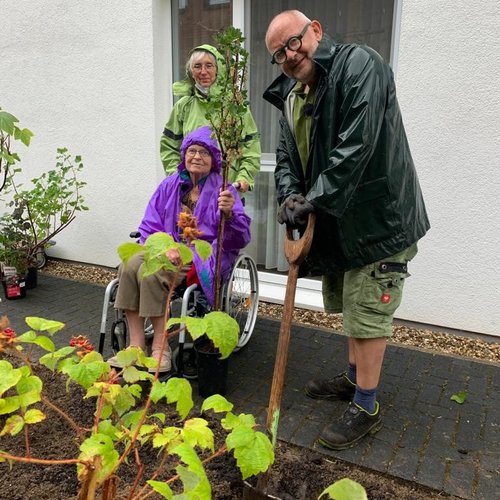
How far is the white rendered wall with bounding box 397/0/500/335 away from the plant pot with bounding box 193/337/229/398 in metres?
1.91

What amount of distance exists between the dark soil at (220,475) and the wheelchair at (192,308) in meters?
0.58

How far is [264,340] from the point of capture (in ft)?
12.4

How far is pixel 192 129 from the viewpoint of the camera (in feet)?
11.8

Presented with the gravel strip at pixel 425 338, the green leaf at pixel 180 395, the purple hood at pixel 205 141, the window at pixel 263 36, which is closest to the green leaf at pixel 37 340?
the green leaf at pixel 180 395

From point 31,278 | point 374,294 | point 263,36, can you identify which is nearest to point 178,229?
point 374,294

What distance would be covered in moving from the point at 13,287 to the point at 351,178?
3.81m

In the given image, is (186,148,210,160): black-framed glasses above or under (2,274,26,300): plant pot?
above

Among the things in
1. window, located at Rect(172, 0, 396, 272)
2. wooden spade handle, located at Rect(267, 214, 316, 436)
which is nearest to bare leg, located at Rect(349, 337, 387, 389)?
wooden spade handle, located at Rect(267, 214, 316, 436)

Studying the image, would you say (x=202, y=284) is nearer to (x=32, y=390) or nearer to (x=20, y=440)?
(x=20, y=440)

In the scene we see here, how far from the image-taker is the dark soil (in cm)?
208

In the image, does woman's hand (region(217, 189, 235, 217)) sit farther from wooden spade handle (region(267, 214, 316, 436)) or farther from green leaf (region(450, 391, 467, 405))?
green leaf (region(450, 391, 467, 405))

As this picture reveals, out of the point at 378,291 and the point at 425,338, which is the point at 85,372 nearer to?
the point at 378,291

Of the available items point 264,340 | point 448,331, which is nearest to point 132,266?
point 264,340

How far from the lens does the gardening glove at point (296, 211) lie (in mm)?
2033
